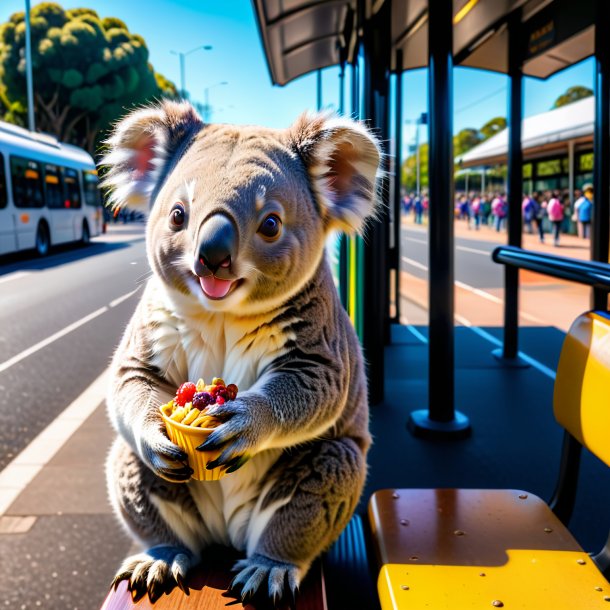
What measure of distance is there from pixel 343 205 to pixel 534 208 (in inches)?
752

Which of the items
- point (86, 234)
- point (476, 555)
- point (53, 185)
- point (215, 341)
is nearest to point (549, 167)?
point (86, 234)

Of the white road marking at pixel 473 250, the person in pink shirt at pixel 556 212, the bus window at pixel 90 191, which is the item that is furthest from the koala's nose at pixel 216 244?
the person in pink shirt at pixel 556 212

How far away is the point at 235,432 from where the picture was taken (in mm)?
1179

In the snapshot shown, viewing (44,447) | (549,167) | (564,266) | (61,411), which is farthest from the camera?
(549,167)

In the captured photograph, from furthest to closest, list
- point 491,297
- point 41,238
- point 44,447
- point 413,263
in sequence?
point 413,263 → point 491,297 → point 41,238 → point 44,447

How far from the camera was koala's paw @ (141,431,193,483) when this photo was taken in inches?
47.2

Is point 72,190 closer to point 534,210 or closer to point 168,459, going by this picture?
point 168,459

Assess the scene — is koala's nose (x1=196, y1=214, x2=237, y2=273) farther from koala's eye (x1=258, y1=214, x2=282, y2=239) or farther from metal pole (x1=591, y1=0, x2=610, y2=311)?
metal pole (x1=591, y1=0, x2=610, y2=311)

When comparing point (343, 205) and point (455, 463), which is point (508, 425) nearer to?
point (455, 463)

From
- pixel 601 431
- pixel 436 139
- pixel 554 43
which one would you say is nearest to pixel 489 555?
pixel 601 431

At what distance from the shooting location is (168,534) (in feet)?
4.95

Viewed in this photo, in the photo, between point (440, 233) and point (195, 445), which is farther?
point (440, 233)

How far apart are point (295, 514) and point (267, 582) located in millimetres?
153

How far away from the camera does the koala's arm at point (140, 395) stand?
4.14 feet
